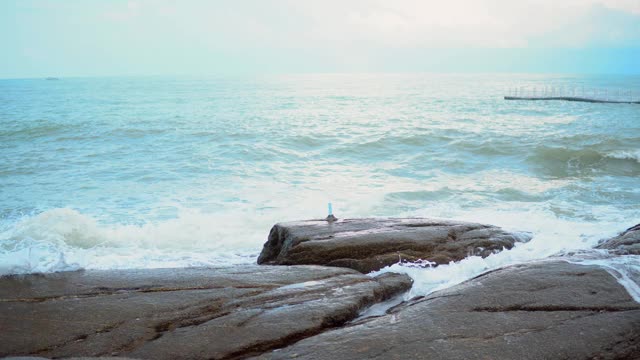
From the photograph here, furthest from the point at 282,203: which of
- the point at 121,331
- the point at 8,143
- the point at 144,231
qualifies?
the point at 8,143

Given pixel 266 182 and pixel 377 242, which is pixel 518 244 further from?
pixel 266 182

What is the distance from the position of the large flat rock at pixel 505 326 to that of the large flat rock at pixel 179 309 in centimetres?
45

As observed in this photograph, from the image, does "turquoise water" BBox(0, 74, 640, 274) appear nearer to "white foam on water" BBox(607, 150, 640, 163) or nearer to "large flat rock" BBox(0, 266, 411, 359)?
"white foam on water" BBox(607, 150, 640, 163)

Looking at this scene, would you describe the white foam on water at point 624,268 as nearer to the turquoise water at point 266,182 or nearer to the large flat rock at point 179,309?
the turquoise water at point 266,182

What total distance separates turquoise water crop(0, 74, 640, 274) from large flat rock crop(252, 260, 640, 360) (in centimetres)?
200

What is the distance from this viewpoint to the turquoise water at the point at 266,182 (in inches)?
440

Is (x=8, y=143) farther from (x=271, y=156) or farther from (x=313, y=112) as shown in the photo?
(x=313, y=112)

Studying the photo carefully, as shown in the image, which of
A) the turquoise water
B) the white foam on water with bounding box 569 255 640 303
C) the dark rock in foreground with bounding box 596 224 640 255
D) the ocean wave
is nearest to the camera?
the white foam on water with bounding box 569 255 640 303

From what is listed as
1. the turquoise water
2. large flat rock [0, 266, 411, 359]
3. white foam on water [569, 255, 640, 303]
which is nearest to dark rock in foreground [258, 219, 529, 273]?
the turquoise water

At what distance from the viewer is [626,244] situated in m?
6.98

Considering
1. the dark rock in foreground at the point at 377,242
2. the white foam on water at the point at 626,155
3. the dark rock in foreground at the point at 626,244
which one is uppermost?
the dark rock in foreground at the point at 626,244

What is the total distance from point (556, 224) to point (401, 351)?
8.95m

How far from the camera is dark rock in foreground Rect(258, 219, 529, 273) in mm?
7164

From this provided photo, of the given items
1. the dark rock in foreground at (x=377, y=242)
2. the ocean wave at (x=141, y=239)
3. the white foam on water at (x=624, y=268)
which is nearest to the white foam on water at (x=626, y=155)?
the dark rock in foreground at (x=377, y=242)
